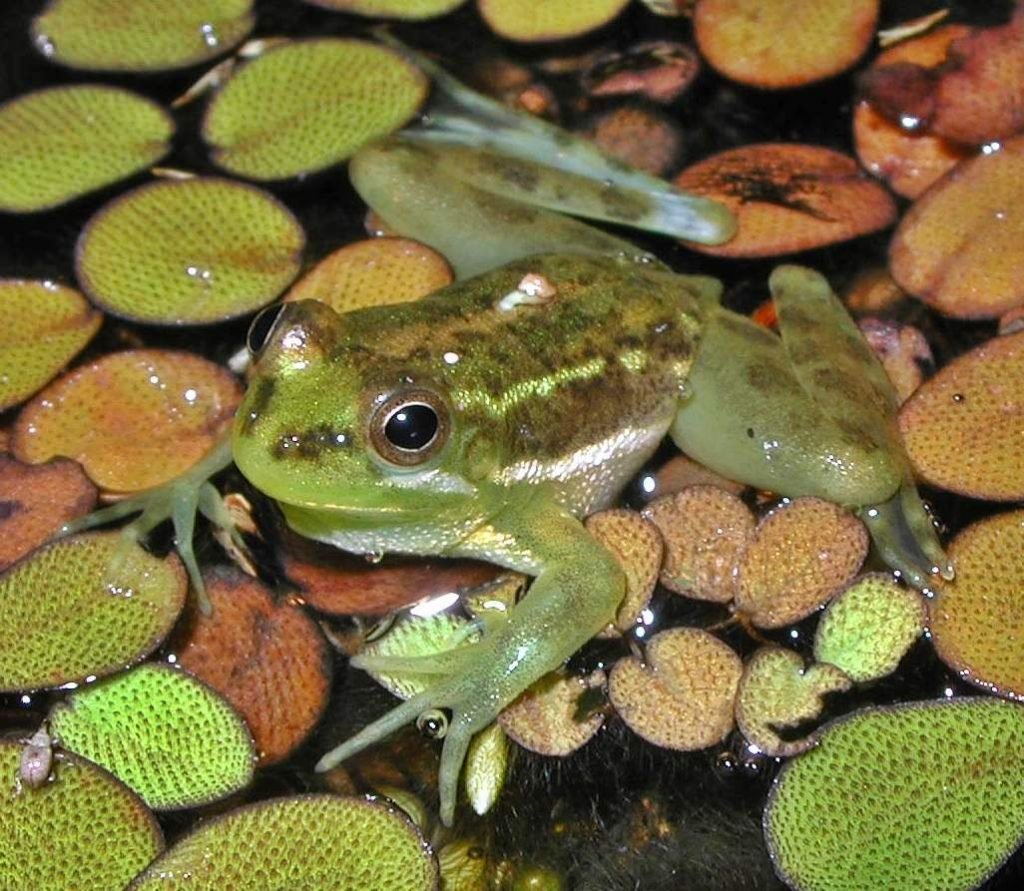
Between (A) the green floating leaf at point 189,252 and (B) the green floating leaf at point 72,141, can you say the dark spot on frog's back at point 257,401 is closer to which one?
(A) the green floating leaf at point 189,252

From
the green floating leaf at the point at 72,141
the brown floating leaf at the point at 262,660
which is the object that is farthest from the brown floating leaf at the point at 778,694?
the green floating leaf at the point at 72,141

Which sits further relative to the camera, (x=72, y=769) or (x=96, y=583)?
(x=96, y=583)

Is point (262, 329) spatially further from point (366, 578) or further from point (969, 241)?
point (969, 241)

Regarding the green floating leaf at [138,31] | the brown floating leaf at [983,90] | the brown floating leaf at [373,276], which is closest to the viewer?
the brown floating leaf at [373,276]

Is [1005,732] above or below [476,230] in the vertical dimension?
below

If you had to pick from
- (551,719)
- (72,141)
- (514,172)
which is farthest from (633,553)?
(72,141)

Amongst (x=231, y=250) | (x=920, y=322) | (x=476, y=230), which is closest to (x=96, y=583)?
(x=231, y=250)

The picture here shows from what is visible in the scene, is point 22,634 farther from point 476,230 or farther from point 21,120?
point 21,120
